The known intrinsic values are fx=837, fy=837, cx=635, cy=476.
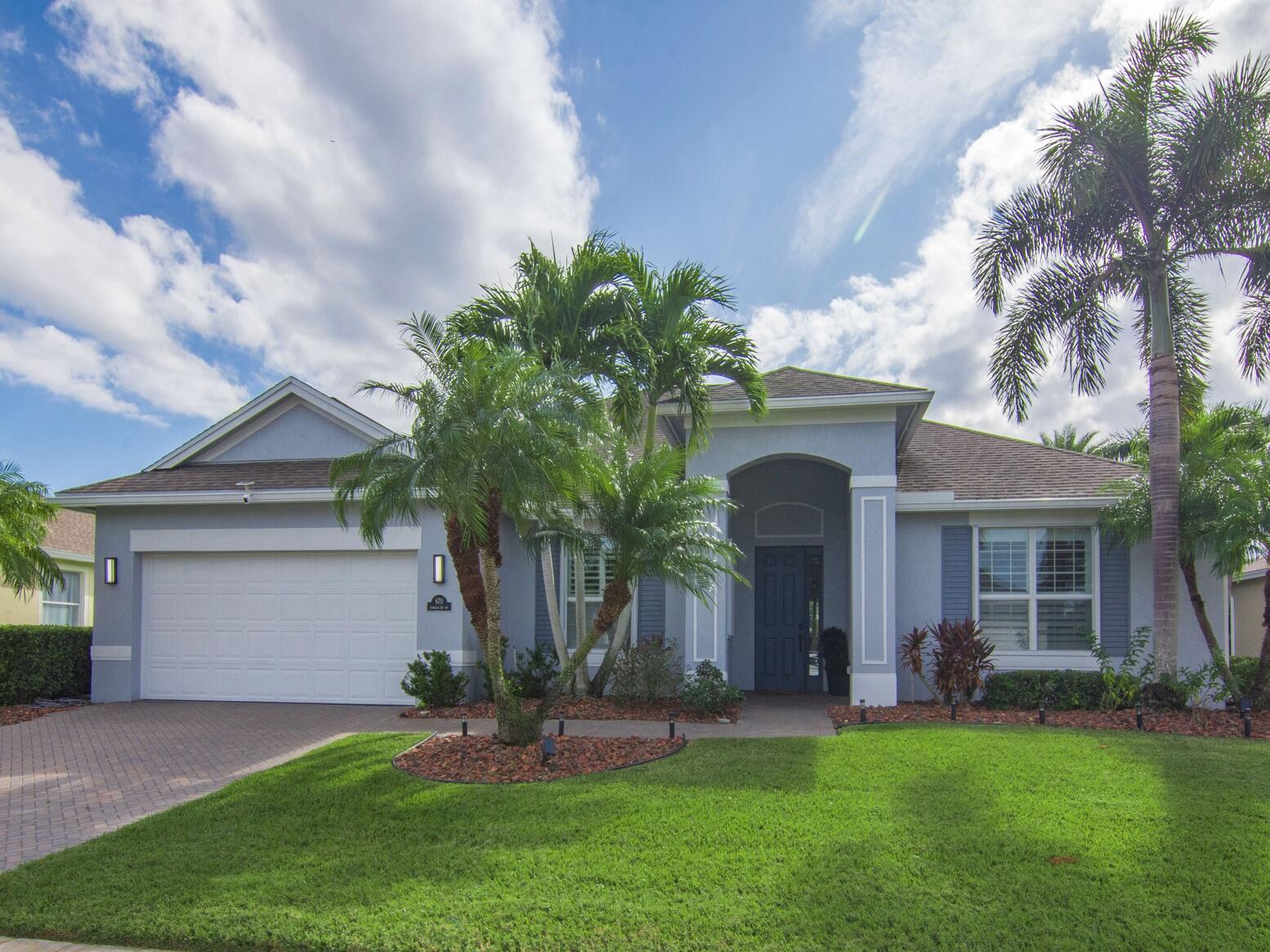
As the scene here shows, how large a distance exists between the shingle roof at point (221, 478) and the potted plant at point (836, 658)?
29.6 ft

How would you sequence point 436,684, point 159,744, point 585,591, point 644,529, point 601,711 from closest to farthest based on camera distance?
point 644,529 < point 159,744 < point 601,711 < point 436,684 < point 585,591

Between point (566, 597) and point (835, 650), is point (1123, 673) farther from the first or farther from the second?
point (566, 597)

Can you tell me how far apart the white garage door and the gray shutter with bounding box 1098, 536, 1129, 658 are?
10.7m

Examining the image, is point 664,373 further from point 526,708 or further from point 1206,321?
point 1206,321

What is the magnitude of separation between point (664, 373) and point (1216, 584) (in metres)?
9.10

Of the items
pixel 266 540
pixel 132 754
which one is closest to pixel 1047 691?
pixel 132 754

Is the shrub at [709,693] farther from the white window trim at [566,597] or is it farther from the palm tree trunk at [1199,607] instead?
the palm tree trunk at [1199,607]

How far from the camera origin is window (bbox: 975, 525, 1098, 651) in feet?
42.9

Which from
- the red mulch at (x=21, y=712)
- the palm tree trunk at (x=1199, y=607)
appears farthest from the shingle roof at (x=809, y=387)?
the red mulch at (x=21, y=712)

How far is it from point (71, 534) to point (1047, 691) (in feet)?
70.7

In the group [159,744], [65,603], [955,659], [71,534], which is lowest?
[159,744]

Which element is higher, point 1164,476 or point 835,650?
point 1164,476

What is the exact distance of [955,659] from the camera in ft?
40.0

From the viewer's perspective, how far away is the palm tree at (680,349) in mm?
11641
